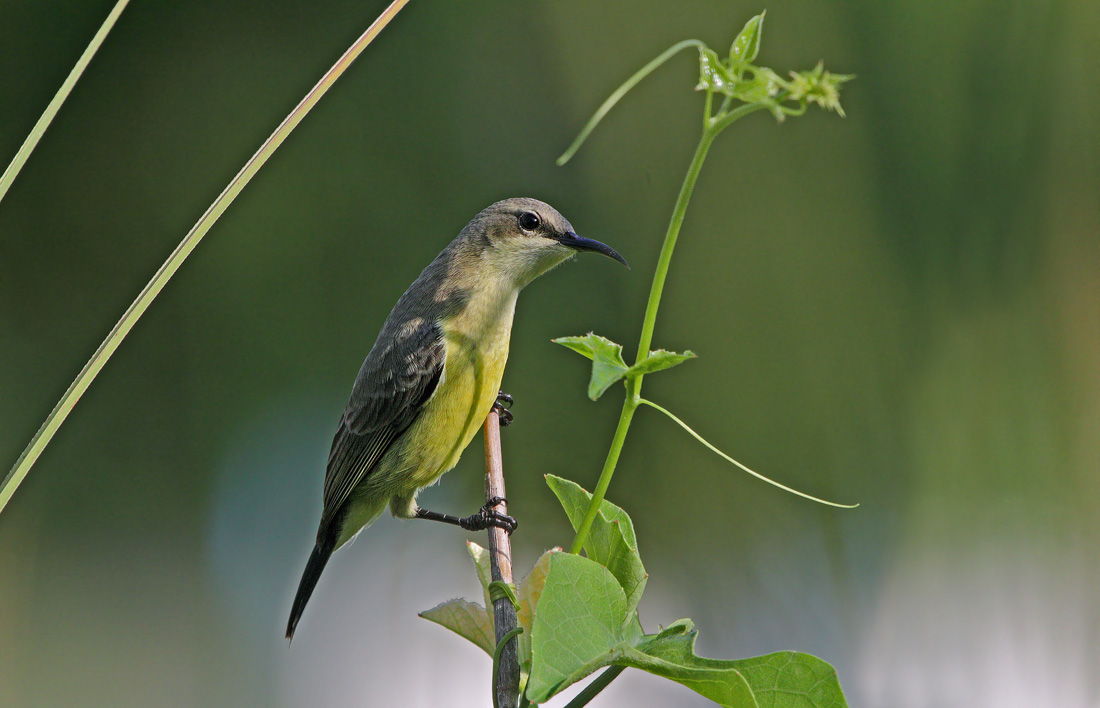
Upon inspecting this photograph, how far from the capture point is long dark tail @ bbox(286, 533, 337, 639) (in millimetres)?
2785

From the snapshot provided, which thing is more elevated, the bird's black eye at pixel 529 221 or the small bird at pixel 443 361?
the bird's black eye at pixel 529 221

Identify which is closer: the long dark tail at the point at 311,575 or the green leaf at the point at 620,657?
the green leaf at the point at 620,657

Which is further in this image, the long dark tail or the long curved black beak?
the long dark tail

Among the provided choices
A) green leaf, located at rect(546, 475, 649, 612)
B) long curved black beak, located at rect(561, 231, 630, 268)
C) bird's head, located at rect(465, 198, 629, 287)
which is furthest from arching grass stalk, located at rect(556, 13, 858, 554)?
bird's head, located at rect(465, 198, 629, 287)

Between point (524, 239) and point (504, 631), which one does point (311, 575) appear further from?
point (504, 631)

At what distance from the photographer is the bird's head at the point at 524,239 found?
244 cm

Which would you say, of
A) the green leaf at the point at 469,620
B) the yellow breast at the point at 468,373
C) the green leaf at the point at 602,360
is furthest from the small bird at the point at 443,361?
the green leaf at the point at 602,360

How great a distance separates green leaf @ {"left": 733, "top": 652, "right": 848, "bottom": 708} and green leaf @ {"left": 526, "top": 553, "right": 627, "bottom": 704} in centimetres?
14

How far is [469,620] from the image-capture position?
46.6 inches

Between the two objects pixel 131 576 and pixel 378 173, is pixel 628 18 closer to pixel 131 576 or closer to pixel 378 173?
pixel 378 173

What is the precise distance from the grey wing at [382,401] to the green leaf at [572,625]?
163cm

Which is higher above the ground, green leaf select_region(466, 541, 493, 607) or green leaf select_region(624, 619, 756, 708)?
green leaf select_region(466, 541, 493, 607)

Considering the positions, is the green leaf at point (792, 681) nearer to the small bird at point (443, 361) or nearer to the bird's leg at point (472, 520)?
the bird's leg at point (472, 520)

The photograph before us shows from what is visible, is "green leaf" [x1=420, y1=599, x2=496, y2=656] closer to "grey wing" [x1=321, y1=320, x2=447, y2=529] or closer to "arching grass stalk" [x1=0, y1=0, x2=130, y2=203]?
"arching grass stalk" [x1=0, y1=0, x2=130, y2=203]
